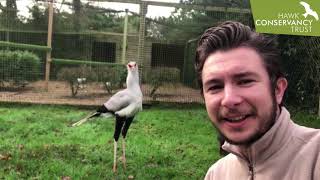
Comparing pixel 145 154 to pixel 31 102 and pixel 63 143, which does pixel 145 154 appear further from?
pixel 31 102

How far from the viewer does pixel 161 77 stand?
11297 mm

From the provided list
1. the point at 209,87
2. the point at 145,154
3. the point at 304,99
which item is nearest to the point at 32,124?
the point at 145,154

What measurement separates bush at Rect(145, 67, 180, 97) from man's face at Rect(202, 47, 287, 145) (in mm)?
9978

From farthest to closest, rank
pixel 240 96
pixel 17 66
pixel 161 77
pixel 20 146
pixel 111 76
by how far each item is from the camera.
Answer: pixel 161 77, pixel 111 76, pixel 17 66, pixel 20 146, pixel 240 96

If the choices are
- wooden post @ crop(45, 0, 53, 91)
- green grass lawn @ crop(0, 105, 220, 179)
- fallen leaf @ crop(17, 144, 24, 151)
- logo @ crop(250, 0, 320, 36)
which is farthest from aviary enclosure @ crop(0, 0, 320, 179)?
logo @ crop(250, 0, 320, 36)

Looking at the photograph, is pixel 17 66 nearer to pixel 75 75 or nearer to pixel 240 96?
pixel 75 75

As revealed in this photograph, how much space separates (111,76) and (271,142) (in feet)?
32.5

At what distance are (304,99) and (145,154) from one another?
4.70 meters

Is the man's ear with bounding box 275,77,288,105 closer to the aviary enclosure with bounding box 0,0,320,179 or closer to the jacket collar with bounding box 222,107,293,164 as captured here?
the jacket collar with bounding box 222,107,293,164

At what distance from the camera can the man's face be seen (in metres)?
1.26

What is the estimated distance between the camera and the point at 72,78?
1105 centimetres

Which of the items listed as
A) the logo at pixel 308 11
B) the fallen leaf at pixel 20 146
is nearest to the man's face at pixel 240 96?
the logo at pixel 308 11

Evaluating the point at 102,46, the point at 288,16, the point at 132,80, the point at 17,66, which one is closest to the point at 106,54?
the point at 102,46

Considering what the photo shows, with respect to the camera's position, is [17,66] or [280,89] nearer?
[280,89]
